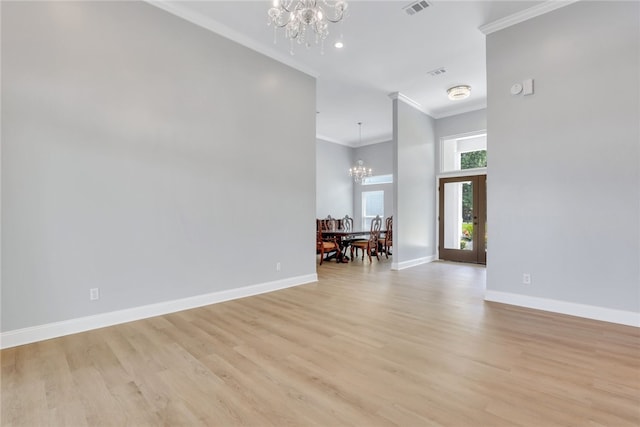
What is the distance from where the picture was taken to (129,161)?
317 cm

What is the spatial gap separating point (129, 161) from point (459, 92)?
18.7 feet

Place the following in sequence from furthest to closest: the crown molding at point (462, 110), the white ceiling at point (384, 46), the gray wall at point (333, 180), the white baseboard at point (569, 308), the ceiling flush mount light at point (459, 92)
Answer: the gray wall at point (333, 180)
the crown molding at point (462, 110)
the ceiling flush mount light at point (459, 92)
the white ceiling at point (384, 46)
the white baseboard at point (569, 308)

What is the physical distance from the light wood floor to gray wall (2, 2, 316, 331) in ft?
1.88

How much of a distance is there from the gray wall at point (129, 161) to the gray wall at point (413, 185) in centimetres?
276

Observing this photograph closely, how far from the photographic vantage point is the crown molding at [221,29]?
11.3 ft

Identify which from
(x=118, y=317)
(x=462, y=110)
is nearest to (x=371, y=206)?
(x=462, y=110)

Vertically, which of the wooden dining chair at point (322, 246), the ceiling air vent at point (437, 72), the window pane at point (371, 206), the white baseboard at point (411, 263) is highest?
the ceiling air vent at point (437, 72)

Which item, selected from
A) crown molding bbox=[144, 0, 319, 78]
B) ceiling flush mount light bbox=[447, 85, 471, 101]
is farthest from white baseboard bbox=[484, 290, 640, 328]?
crown molding bbox=[144, 0, 319, 78]

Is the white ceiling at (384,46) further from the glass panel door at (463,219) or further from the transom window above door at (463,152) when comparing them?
the glass panel door at (463,219)

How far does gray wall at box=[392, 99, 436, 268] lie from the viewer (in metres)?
6.29

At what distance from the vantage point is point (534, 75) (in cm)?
367

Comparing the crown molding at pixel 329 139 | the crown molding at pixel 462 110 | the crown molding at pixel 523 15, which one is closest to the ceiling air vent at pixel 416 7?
the crown molding at pixel 523 15

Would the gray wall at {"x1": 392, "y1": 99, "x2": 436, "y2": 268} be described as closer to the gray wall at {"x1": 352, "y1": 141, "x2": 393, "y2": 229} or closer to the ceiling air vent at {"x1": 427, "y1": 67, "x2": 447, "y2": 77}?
the ceiling air vent at {"x1": 427, "y1": 67, "x2": 447, "y2": 77}

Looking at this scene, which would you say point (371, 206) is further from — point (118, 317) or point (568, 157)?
point (118, 317)
